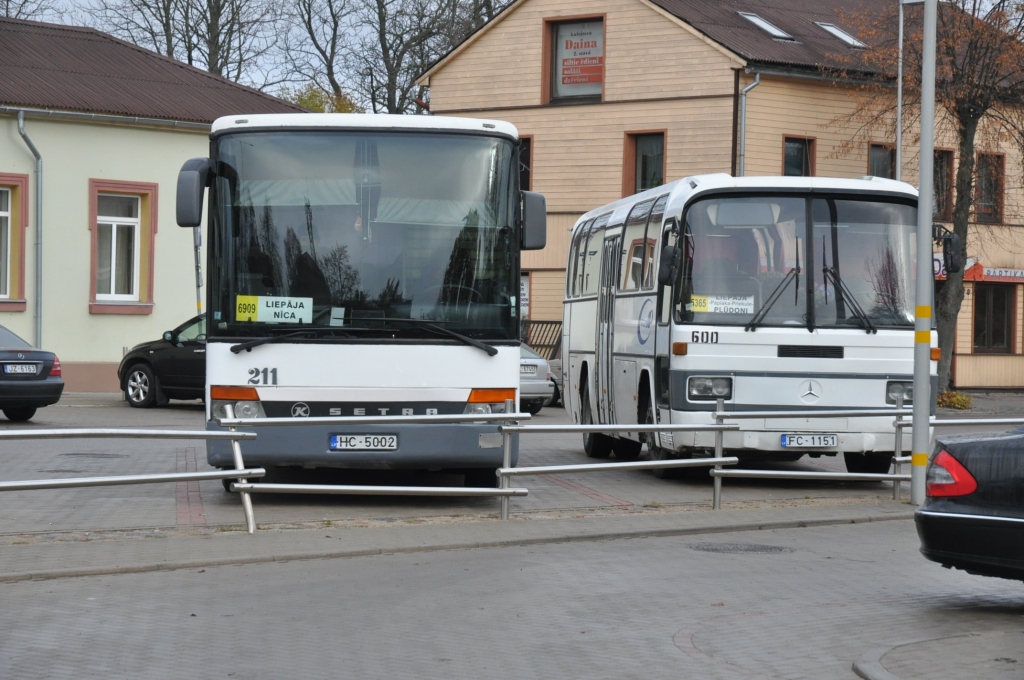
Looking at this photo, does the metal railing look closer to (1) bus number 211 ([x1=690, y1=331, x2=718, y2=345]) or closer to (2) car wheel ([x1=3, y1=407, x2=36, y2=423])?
(1) bus number 211 ([x1=690, y1=331, x2=718, y2=345])

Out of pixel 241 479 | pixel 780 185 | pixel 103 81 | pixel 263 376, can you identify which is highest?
pixel 103 81

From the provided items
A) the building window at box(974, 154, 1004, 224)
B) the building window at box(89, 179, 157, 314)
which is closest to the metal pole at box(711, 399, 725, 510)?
the building window at box(89, 179, 157, 314)

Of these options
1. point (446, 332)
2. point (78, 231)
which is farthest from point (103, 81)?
point (446, 332)

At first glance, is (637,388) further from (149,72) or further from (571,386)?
(149,72)

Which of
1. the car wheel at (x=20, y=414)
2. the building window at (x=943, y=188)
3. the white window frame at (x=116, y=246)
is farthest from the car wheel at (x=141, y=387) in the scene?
the building window at (x=943, y=188)

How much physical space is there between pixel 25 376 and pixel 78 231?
345 inches

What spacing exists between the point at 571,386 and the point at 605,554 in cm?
966

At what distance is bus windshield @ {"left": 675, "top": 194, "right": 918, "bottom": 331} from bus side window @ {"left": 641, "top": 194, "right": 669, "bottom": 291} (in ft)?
3.23

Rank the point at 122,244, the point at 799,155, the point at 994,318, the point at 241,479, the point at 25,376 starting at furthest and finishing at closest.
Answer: the point at 994,318
the point at 799,155
the point at 122,244
the point at 25,376
the point at 241,479

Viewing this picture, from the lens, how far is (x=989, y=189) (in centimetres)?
3828

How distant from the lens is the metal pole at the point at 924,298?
13.6 meters

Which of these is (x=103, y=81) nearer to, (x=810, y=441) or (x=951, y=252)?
(x=810, y=441)

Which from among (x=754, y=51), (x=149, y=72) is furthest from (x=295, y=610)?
(x=754, y=51)

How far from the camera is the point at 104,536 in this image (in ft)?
35.2
